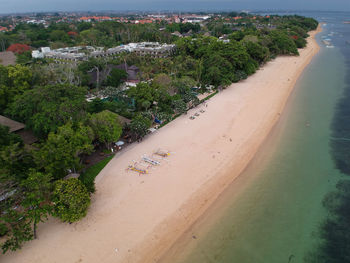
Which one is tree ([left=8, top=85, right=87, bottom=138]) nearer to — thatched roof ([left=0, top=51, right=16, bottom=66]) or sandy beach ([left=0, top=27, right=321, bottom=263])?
sandy beach ([left=0, top=27, right=321, bottom=263])

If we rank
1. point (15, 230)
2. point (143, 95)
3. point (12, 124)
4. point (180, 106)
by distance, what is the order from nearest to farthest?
point (15, 230), point (12, 124), point (143, 95), point (180, 106)

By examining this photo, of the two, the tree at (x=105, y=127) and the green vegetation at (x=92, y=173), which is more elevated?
the tree at (x=105, y=127)

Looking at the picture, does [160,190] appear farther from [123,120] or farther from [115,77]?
[115,77]

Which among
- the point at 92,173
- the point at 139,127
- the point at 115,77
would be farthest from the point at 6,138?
the point at 115,77

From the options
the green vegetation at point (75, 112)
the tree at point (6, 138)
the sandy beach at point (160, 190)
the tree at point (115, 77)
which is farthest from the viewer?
the tree at point (115, 77)

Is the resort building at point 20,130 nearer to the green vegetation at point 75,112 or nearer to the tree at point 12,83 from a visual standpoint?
the green vegetation at point 75,112

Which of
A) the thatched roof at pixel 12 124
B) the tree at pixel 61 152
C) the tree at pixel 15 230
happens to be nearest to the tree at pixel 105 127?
the tree at pixel 61 152
